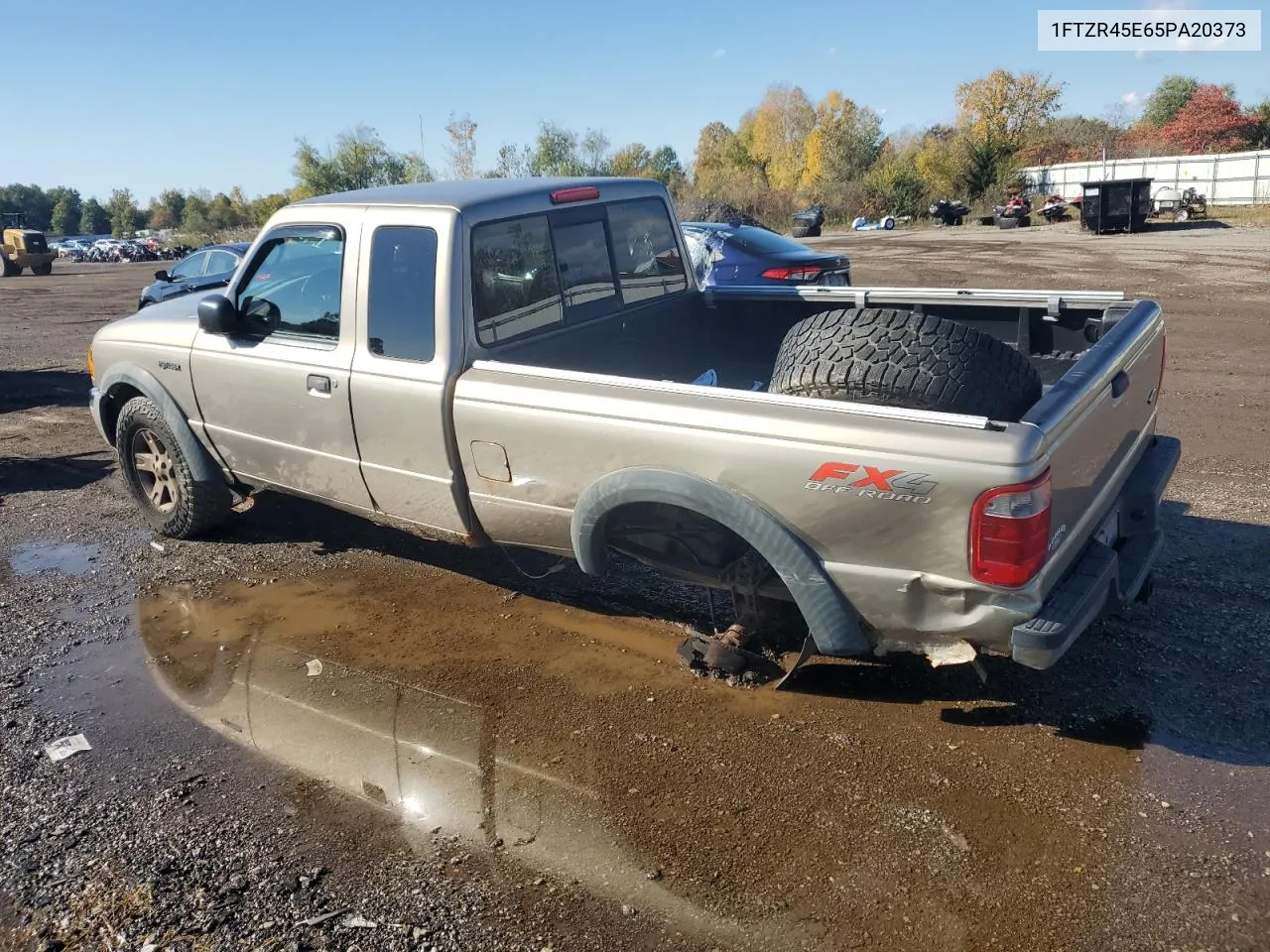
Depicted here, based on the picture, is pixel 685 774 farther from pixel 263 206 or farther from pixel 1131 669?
pixel 263 206

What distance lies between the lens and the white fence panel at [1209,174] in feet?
117

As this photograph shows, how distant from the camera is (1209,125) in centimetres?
5112

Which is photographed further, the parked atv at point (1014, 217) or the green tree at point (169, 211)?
Result: the green tree at point (169, 211)

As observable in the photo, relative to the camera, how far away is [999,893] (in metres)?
2.87

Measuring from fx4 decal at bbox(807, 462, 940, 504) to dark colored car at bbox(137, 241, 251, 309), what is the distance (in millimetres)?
14283

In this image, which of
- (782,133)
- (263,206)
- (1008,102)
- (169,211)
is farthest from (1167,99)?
(169,211)

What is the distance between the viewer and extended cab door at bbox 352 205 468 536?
13.8 feet

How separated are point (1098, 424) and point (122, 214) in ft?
382

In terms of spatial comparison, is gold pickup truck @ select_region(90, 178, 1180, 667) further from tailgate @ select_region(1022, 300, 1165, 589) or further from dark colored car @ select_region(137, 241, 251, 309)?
dark colored car @ select_region(137, 241, 251, 309)

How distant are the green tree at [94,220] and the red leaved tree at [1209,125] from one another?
→ 10497cm

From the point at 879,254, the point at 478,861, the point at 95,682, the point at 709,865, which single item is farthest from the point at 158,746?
the point at 879,254

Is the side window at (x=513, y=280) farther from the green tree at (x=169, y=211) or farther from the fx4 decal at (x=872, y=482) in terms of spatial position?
the green tree at (x=169, y=211)

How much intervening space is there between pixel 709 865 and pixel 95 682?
3.04m

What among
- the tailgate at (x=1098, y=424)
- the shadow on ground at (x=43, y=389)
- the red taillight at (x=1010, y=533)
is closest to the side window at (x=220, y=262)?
the shadow on ground at (x=43, y=389)
